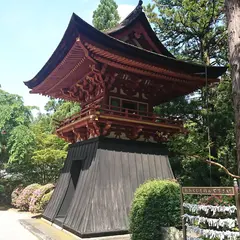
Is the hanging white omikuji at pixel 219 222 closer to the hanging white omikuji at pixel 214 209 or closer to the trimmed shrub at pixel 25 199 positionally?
the hanging white omikuji at pixel 214 209

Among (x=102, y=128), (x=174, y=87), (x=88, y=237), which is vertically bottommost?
(x=88, y=237)

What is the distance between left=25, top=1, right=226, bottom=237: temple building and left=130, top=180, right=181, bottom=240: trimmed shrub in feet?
5.52

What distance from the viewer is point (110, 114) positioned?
31.1 ft

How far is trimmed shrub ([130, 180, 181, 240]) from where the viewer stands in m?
7.16

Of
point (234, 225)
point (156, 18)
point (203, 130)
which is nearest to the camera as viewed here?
point (234, 225)

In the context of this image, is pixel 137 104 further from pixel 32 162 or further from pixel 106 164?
pixel 32 162

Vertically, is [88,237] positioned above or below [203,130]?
below

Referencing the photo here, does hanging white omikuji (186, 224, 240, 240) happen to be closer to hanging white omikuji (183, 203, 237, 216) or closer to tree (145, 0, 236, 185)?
hanging white omikuji (183, 203, 237, 216)

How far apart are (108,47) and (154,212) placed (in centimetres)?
541

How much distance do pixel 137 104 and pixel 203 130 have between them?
5431mm

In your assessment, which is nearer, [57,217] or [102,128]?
[102,128]

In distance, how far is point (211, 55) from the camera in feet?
55.6

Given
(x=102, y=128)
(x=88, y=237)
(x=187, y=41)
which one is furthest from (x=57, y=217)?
(x=187, y=41)

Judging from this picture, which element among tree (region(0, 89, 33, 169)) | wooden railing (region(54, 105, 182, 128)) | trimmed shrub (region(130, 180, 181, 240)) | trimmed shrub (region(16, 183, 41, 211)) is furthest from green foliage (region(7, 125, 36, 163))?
trimmed shrub (region(130, 180, 181, 240))
